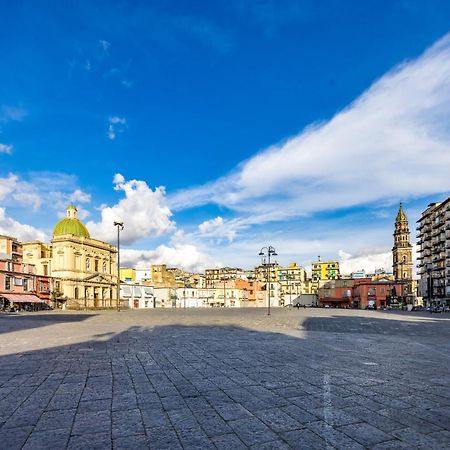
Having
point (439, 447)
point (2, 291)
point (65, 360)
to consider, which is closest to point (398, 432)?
point (439, 447)

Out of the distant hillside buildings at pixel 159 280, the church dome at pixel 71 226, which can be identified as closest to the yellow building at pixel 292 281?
the distant hillside buildings at pixel 159 280

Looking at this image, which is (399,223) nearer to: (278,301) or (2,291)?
(278,301)

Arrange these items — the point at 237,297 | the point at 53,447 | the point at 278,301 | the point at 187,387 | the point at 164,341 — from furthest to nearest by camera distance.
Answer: the point at 278,301
the point at 237,297
the point at 164,341
the point at 187,387
the point at 53,447

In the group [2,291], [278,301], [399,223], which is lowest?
[278,301]

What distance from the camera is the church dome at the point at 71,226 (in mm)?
77250

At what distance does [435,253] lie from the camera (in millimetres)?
101188

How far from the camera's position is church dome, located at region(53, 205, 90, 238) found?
77.2 meters

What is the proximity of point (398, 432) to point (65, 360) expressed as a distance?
874cm

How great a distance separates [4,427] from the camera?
520 centimetres

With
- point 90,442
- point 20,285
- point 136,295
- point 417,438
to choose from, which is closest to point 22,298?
point 20,285

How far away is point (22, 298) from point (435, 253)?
96.3 metres

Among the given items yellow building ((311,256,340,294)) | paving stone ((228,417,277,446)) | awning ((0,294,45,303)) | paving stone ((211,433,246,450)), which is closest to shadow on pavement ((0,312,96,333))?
paving stone ((228,417,277,446))

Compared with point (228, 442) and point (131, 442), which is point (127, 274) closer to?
point (131, 442)

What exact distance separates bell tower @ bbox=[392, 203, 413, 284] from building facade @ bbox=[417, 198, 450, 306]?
46.7 feet
